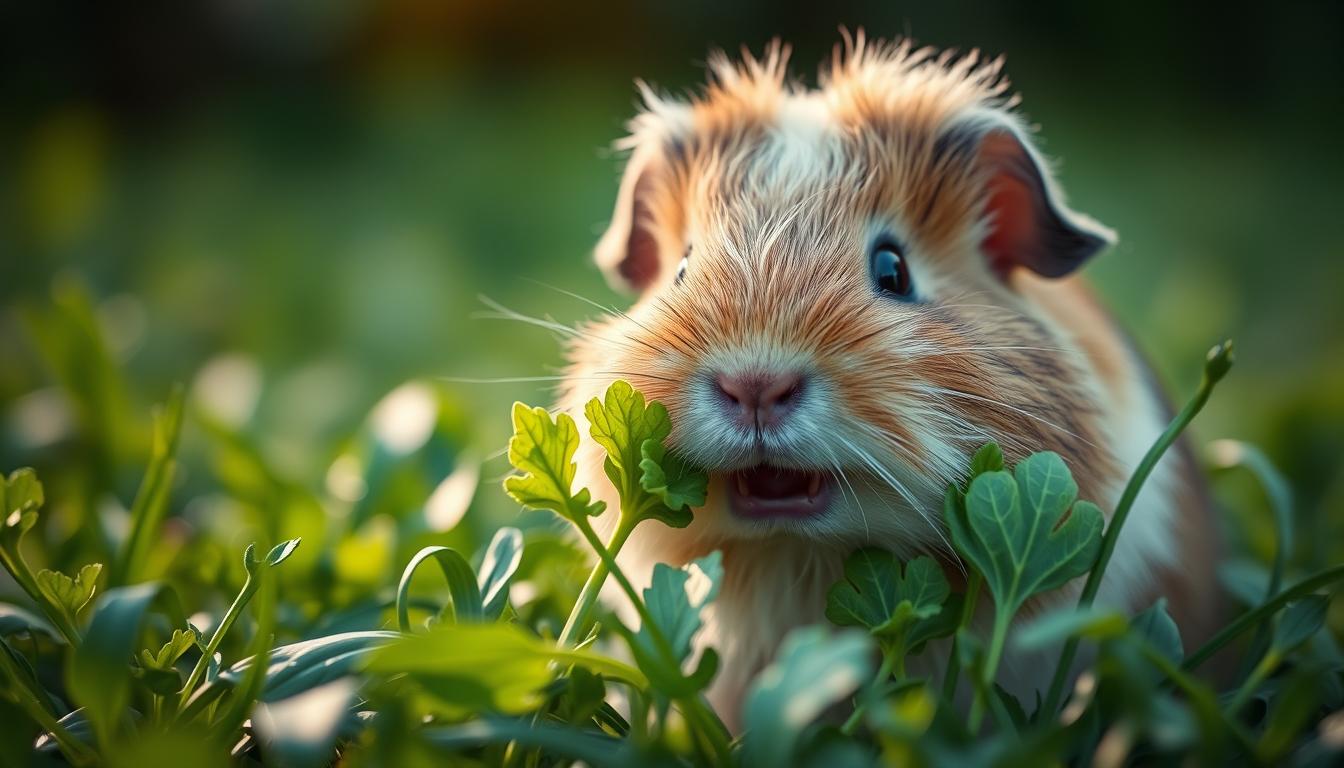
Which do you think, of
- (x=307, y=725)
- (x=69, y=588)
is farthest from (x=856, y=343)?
(x=69, y=588)

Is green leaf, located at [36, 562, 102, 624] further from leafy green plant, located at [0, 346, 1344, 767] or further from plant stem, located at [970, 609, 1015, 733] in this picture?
plant stem, located at [970, 609, 1015, 733]

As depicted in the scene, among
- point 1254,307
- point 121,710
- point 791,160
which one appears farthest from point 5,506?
point 1254,307

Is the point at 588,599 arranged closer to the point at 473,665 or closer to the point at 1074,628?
the point at 473,665

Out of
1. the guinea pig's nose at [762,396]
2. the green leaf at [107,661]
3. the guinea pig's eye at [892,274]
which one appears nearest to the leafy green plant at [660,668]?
the green leaf at [107,661]

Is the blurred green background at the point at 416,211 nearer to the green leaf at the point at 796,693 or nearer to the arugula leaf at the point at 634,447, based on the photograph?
the arugula leaf at the point at 634,447

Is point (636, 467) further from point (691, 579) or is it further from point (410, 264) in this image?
point (410, 264)
